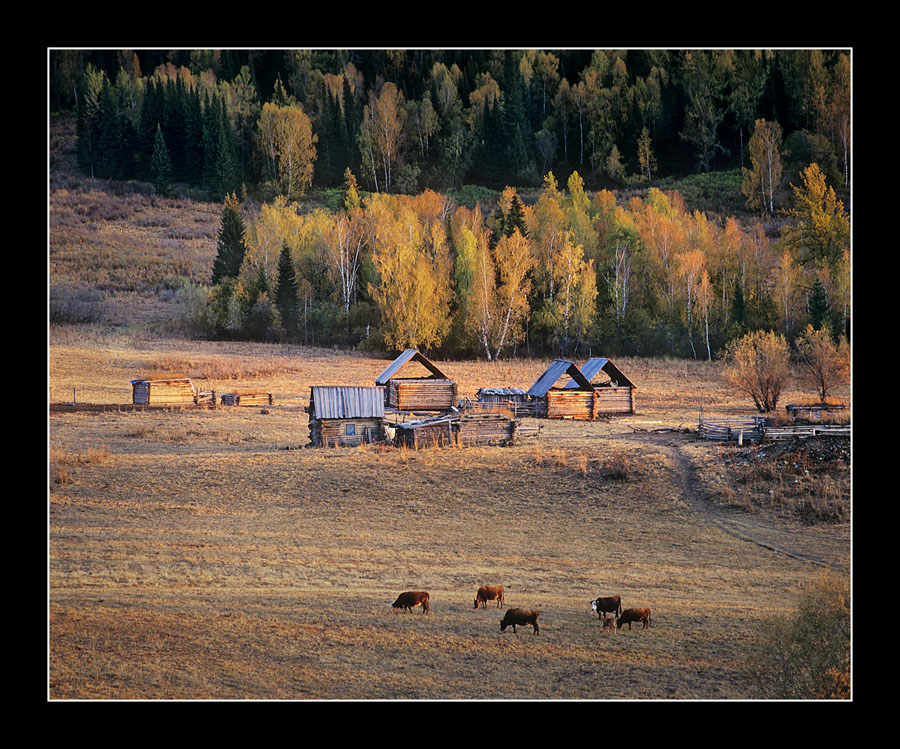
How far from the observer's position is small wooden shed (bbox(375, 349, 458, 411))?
54.1 ft

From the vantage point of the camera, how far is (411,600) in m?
10.8

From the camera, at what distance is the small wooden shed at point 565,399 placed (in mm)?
17812

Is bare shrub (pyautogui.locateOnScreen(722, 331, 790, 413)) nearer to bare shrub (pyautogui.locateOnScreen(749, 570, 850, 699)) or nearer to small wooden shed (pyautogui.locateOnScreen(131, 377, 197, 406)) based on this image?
bare shrub (pyautogui.locateOnScreen(749, 570, 850, 699))

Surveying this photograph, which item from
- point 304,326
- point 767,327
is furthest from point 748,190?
point 304,326

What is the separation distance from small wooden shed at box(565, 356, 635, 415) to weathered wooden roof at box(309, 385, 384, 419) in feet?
14.8

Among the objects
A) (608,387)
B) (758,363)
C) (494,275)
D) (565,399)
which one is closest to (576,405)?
(565,399)

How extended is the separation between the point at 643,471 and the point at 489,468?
282 cm

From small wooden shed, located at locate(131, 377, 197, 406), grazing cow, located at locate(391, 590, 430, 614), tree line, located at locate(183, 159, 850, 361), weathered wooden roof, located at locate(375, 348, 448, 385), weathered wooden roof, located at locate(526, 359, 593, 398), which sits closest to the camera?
grazing cow, located at locate(391, 590, 430, 614)

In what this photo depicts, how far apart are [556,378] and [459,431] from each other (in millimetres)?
2743

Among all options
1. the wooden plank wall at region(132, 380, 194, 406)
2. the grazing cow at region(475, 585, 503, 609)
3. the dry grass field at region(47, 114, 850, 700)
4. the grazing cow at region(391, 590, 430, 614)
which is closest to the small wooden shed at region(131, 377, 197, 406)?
the wooden plank wall at region(132, 380, 194, 406)

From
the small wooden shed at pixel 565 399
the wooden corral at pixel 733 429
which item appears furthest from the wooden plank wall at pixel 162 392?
the wooden corral at pixel 733 429

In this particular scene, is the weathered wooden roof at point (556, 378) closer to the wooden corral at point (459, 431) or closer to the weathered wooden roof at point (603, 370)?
the weathered wooden roof at point (603, 370)

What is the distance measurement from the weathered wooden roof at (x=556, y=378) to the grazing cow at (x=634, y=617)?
7259 mm

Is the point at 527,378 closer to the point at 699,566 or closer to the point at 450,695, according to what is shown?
the point at 699,566
